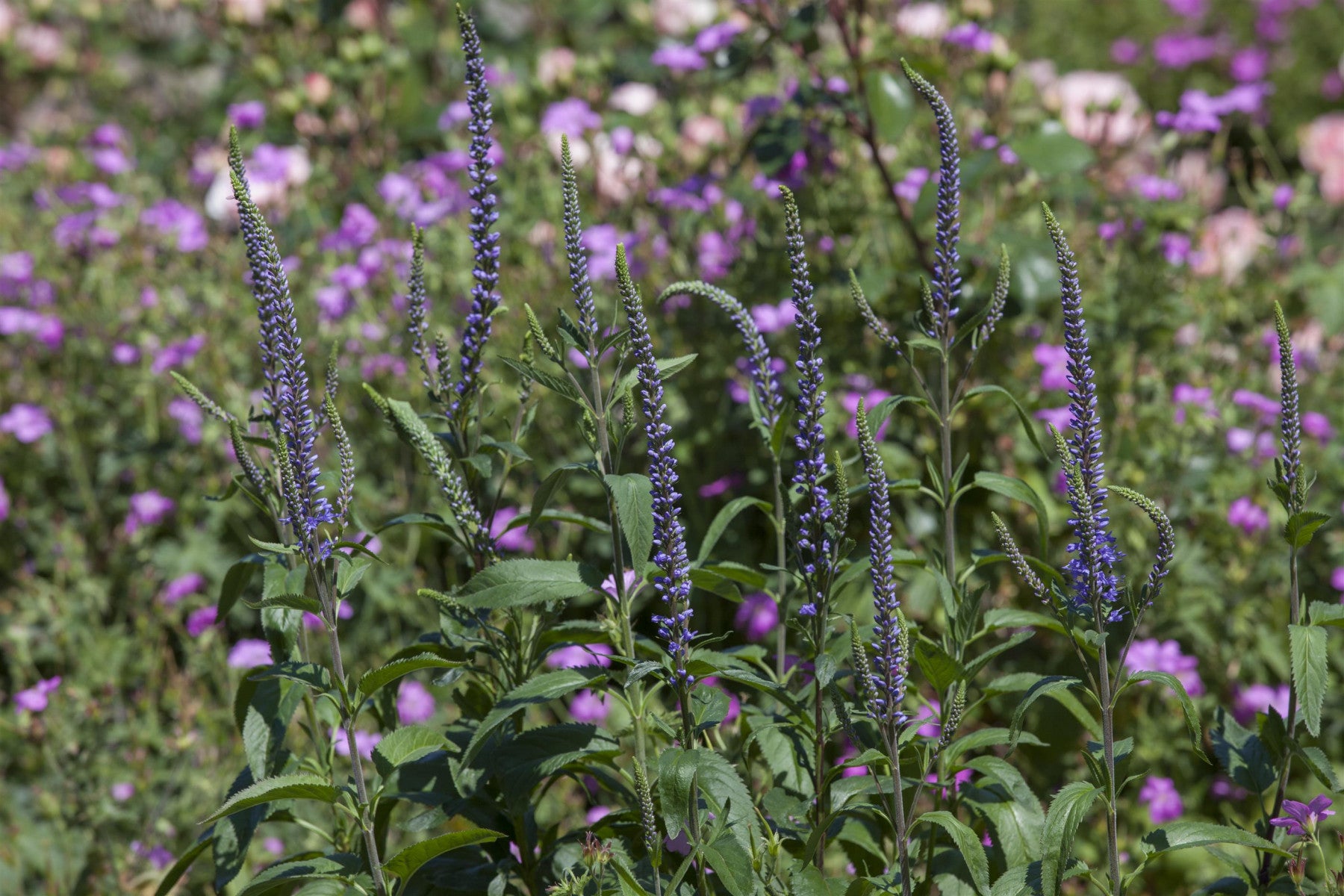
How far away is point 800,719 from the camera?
183 cm

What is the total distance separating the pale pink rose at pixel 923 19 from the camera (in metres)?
4.59

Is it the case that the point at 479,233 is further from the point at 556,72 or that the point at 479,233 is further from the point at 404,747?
the point at 556,72

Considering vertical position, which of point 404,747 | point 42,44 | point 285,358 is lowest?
point 404,747

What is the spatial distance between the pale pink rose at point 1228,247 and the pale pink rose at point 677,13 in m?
2.24

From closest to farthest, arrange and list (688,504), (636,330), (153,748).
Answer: (636,330), (153,748), (688,504)

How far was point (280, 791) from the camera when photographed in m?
1.62

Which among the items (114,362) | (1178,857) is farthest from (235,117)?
(1178,857)

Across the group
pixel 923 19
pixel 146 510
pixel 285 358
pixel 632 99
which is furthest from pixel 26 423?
pixel 923 19

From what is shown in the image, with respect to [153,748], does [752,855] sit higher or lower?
higher

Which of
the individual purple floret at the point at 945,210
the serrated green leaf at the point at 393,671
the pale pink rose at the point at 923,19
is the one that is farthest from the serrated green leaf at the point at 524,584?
the pale pink rose at the point at 923,19

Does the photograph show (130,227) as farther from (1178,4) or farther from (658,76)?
(1178,4)

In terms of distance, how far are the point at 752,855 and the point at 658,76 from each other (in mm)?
3691

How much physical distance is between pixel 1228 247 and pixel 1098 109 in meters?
1.48

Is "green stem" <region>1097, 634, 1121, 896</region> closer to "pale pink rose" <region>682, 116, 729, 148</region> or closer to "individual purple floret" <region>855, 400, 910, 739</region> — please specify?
"individual purple floret" <region>855, 400, 910, 739</region>
